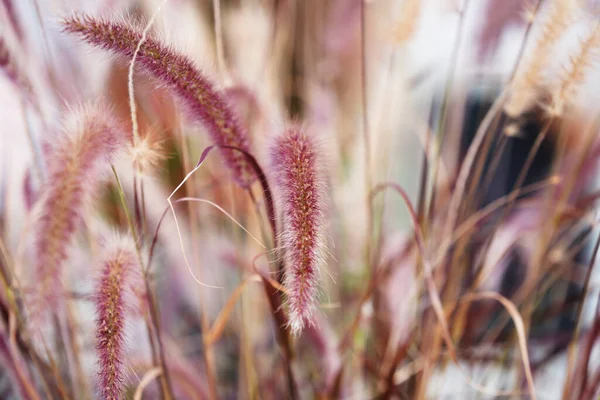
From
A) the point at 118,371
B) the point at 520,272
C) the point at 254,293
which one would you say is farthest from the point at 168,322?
the point at 520,272

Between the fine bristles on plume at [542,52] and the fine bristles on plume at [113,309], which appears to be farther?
the fine bristles on plume at [542,52]

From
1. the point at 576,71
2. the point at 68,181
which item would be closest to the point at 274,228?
the point at 68,181

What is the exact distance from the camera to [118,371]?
26 centimetres

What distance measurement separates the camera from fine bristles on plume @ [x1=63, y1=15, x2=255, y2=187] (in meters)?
0.26

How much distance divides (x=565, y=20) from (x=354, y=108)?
308 mm

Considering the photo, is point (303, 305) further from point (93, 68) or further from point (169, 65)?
point (93, 68)

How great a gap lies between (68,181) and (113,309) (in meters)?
0.10

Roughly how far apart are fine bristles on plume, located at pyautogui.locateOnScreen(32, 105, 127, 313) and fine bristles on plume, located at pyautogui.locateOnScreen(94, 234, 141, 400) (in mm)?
43

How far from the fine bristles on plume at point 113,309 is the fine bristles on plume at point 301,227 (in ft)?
0.32

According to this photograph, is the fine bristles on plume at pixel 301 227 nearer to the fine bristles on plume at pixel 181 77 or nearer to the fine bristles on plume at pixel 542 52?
the fine bristles on plume at pixel 181 77

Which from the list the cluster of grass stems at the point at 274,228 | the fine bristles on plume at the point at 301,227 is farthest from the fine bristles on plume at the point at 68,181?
the fine bristles on plume at the point at 301,227

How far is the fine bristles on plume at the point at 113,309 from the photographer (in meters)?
0.25

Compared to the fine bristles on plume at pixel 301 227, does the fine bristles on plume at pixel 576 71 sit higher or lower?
higher

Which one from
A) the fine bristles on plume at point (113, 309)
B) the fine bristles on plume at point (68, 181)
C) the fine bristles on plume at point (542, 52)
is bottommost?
the fine bristles on plume at point (113, 309)
